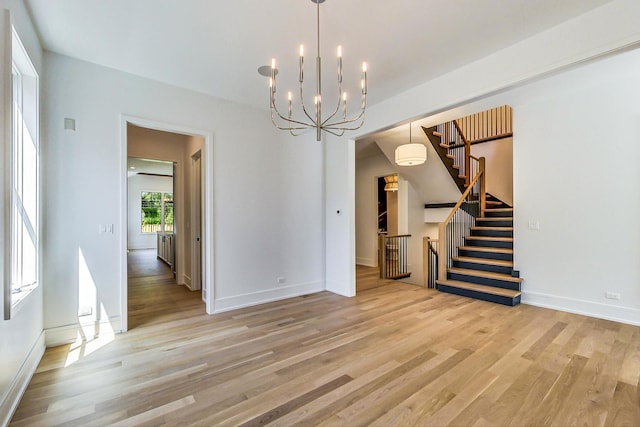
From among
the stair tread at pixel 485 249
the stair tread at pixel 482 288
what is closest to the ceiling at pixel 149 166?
the stair tread at pixel 482 288

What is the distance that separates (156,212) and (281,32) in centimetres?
1248

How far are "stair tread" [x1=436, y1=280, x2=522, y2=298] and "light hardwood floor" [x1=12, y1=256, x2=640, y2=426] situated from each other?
50 centimetres

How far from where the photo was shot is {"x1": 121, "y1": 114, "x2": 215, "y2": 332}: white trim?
336 centimetres

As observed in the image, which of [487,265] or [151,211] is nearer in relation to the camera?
[487,265]

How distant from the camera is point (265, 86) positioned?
3.76 meters

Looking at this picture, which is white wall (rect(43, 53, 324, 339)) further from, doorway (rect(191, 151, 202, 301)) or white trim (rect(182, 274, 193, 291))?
white trim (rect(182, 274, 193, 291))

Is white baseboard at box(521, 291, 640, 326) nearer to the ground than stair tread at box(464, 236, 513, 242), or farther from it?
nearer to the ground

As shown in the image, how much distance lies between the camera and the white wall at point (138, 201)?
12375mm

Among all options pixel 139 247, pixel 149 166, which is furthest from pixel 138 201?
pixel 149 166

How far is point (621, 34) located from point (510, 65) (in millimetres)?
765

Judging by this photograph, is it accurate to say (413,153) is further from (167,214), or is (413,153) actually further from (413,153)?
(167,214)

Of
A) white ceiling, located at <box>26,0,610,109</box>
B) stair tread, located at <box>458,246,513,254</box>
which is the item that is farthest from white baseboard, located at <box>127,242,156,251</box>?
stair tread, located at <box>458,246,513,254</box>

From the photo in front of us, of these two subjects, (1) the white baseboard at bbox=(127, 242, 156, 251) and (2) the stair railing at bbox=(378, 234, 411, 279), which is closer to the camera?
(2) the stair railing at bbox=(378, 234, 411, 279)

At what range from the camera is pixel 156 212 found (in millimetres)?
12977
